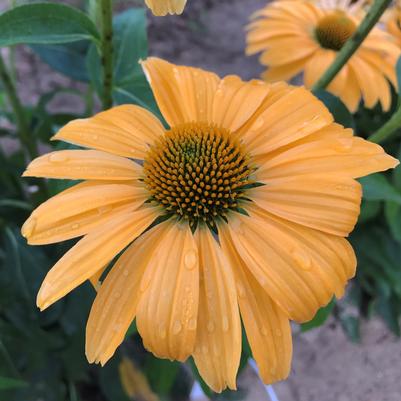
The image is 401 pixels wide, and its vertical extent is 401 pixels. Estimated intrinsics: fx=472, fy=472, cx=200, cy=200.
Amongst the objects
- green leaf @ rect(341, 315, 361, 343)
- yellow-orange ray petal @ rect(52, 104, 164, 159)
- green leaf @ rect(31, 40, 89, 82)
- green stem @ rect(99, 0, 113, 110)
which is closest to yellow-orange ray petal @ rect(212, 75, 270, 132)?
yellow-orange ray petal @ rect(52, 104, 164, 159)

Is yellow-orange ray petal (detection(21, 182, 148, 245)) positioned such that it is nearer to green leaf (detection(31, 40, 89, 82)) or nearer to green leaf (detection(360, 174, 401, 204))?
green leaf (detection(360, 174, 401, 204))

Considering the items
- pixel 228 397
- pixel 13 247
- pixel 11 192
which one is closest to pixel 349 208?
pixel 228 397

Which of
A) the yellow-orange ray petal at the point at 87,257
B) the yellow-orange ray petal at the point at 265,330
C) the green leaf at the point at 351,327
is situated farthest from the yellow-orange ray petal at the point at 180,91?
the green leaf at the point at 351,327

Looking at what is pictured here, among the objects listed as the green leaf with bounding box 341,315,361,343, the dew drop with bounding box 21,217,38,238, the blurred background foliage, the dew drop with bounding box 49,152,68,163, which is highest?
the dew drop with bounding box 49,152,68,163

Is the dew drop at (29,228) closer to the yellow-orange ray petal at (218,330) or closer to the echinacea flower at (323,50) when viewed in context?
the yellow-orange ray petal at (218,330)

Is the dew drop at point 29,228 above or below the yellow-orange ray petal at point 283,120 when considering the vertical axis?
below

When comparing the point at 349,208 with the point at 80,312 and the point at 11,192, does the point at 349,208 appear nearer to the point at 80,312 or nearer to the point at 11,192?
the point at 80,312

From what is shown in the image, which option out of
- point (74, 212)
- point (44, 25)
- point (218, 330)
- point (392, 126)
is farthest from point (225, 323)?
point (44, 25)
